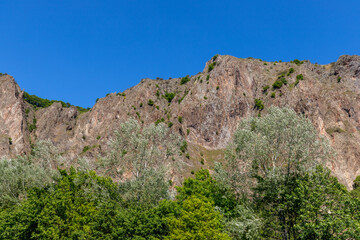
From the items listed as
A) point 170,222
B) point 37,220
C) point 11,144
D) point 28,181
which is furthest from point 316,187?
point 11,144

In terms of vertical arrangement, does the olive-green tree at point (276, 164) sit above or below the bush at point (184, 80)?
below

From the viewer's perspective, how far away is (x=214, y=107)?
107 meters

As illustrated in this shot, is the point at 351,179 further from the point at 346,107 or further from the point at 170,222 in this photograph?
the point at 170,222

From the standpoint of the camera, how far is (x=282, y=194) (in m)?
26.9

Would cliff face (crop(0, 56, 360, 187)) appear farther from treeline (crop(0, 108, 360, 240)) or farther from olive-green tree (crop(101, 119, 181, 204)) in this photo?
treeline (crop(0, 108, 360, 240))

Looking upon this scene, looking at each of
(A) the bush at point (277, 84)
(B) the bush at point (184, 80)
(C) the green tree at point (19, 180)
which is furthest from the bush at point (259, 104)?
(C) the green tree at point (19, 180)

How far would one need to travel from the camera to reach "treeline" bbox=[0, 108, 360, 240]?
78.1ft

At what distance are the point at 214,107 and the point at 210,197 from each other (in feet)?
238

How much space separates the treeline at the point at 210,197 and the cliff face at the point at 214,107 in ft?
179

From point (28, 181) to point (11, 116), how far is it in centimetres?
9339

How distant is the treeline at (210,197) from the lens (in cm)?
2379

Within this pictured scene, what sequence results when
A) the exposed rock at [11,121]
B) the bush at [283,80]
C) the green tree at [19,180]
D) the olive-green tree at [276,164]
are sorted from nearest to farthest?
the olive-green tree at [276,164] < the green tree at [19,180] < the exposed rock at [11,121] < the bush at [283,80]

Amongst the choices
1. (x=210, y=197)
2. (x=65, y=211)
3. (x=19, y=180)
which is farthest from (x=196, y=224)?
(x=19, y=180)

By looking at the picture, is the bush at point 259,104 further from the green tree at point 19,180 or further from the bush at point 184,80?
the green tree at point 19,180
